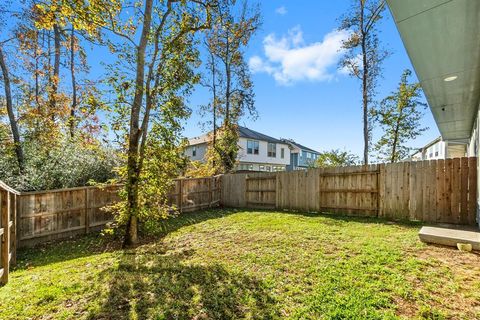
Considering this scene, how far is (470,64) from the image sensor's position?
4125mm

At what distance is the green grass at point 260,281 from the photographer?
8.05ft

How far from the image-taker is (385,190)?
272 inches

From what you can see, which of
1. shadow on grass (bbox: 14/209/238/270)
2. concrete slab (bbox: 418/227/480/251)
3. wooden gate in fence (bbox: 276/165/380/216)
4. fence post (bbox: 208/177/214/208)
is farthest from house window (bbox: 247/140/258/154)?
concrete slab (bbox: 418/227/480/251)

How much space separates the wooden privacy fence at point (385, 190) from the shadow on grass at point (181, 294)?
18.2 feet

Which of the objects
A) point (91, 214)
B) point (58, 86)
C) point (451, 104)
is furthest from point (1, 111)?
point (451, 104)

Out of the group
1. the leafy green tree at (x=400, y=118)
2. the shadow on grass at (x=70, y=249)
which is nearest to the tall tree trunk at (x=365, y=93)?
the leafy green tree at (x=400, y=118)

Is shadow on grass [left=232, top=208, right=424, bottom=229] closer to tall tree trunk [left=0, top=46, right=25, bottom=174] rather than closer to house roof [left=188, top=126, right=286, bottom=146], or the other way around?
tall tree trunk [left=0, top=46, right=25, bottom=174]

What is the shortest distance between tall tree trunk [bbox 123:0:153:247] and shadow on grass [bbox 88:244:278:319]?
180 cm

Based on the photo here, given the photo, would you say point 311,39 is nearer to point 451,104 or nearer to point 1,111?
point 451,104

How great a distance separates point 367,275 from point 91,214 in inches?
282

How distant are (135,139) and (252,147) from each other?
21030 millimetres

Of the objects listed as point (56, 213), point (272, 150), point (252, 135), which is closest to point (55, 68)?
point (56, 213)

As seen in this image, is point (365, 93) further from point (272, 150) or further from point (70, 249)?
point (272, 150)

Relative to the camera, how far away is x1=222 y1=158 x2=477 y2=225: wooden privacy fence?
5682mm
